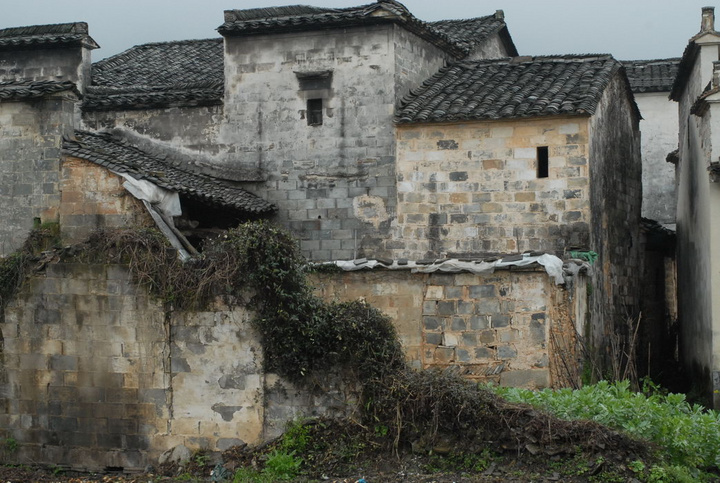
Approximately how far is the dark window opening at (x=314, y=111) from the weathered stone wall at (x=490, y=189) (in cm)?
165

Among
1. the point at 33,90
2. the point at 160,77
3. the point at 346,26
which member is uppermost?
the point at 346,26

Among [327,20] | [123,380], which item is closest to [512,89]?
[327,20]

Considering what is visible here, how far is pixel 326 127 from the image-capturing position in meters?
19.7

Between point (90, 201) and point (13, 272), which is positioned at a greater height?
point (90, 201)

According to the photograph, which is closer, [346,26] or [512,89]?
[512,89]

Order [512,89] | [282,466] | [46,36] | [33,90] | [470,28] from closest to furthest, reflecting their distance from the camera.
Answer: [282,466], [33,90], [512,89], [46,36], [470,28]

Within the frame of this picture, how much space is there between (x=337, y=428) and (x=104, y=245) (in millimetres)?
3719

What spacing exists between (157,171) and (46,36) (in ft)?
18.2

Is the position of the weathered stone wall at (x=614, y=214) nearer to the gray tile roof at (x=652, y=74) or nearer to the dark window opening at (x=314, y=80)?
the dark window opening at (x=314, y=80)

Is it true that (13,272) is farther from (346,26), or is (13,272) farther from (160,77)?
(160,77)

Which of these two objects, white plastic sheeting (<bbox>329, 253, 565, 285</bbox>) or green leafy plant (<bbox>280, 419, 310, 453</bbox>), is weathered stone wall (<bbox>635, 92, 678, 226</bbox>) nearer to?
white plastic sheeting (<bbox>329, 253, 565, 285</bbox>)

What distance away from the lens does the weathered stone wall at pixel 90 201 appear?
52.6ft

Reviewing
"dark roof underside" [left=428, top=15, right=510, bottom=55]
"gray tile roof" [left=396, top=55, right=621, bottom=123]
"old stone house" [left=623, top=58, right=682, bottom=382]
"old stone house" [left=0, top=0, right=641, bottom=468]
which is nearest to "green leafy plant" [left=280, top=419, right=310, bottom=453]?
"old stone house" [left=0, top=0, right=641, bottom=468]

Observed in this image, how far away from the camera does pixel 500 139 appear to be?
18500 mm
